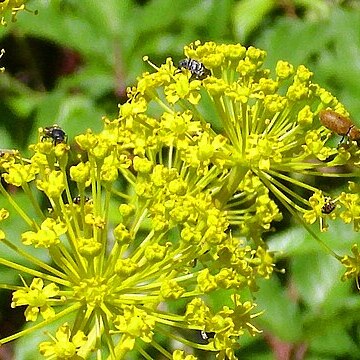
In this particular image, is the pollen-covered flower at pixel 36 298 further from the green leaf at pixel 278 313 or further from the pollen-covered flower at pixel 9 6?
the green leaf at pixel 278 313

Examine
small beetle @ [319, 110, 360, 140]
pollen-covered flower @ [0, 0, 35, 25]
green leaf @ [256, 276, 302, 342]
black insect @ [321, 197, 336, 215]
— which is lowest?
green leaf @ [256, 276, 302, 342]

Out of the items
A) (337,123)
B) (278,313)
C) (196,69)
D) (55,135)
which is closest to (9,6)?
(55,135)

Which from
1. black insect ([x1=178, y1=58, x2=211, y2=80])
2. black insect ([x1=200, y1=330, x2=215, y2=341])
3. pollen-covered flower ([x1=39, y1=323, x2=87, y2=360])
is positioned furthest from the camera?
black insect ([x1=178, y1=58, x2=211, y2=80])

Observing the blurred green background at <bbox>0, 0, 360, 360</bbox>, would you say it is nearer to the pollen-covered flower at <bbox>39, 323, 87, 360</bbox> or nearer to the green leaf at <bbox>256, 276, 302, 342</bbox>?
the green leaf at <bbox>256, 276, 302, 342</bbox>

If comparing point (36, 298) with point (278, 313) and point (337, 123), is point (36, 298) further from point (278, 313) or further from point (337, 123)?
point (278, 313)

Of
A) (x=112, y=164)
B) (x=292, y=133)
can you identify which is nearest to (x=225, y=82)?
(x=292, y=133)

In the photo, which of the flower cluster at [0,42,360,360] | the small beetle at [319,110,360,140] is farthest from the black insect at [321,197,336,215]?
the small beetle at [319,110,360,140]

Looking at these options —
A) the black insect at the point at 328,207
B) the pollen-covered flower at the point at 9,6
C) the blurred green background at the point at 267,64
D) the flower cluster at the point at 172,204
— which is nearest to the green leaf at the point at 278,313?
the blurred green background at the point at 267,64
